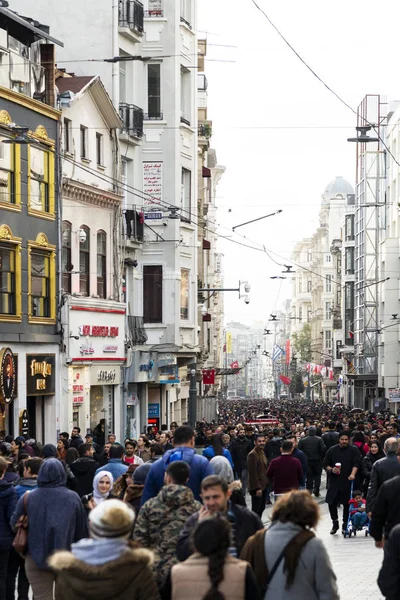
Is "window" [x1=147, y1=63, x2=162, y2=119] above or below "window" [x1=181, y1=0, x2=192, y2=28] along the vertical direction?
below

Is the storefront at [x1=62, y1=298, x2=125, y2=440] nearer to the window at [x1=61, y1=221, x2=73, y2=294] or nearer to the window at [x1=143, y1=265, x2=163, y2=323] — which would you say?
the window at [x1=61, y1=221, x2=73, y2=294]

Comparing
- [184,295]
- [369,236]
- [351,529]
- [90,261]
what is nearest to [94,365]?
[90,261]

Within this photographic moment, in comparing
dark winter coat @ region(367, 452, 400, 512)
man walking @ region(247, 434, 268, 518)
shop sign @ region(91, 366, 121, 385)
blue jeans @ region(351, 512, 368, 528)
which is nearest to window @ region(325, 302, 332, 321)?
shop sign @ region(91, 366, 121, 385)

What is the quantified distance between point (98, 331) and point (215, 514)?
29829 mm

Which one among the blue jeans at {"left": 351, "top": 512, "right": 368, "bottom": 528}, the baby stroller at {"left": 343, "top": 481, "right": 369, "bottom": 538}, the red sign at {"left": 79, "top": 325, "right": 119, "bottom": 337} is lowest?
the baby stroller at {"left": 343, "top": 481, "right": 369, "bottom": 538}

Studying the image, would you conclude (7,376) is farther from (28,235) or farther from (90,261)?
(90,261)

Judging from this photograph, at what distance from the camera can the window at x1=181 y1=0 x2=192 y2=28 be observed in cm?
4667

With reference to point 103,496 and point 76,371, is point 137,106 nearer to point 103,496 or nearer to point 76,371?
point 76,371

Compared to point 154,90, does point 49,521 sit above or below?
below

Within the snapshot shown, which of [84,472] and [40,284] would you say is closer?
[84,472]

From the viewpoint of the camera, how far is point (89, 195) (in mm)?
Answer: 37062

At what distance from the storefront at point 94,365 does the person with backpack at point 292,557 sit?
1065 inches

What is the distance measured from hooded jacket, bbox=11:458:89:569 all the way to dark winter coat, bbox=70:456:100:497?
5672 mm

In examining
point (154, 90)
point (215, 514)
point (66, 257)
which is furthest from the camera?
point (154, 90)
